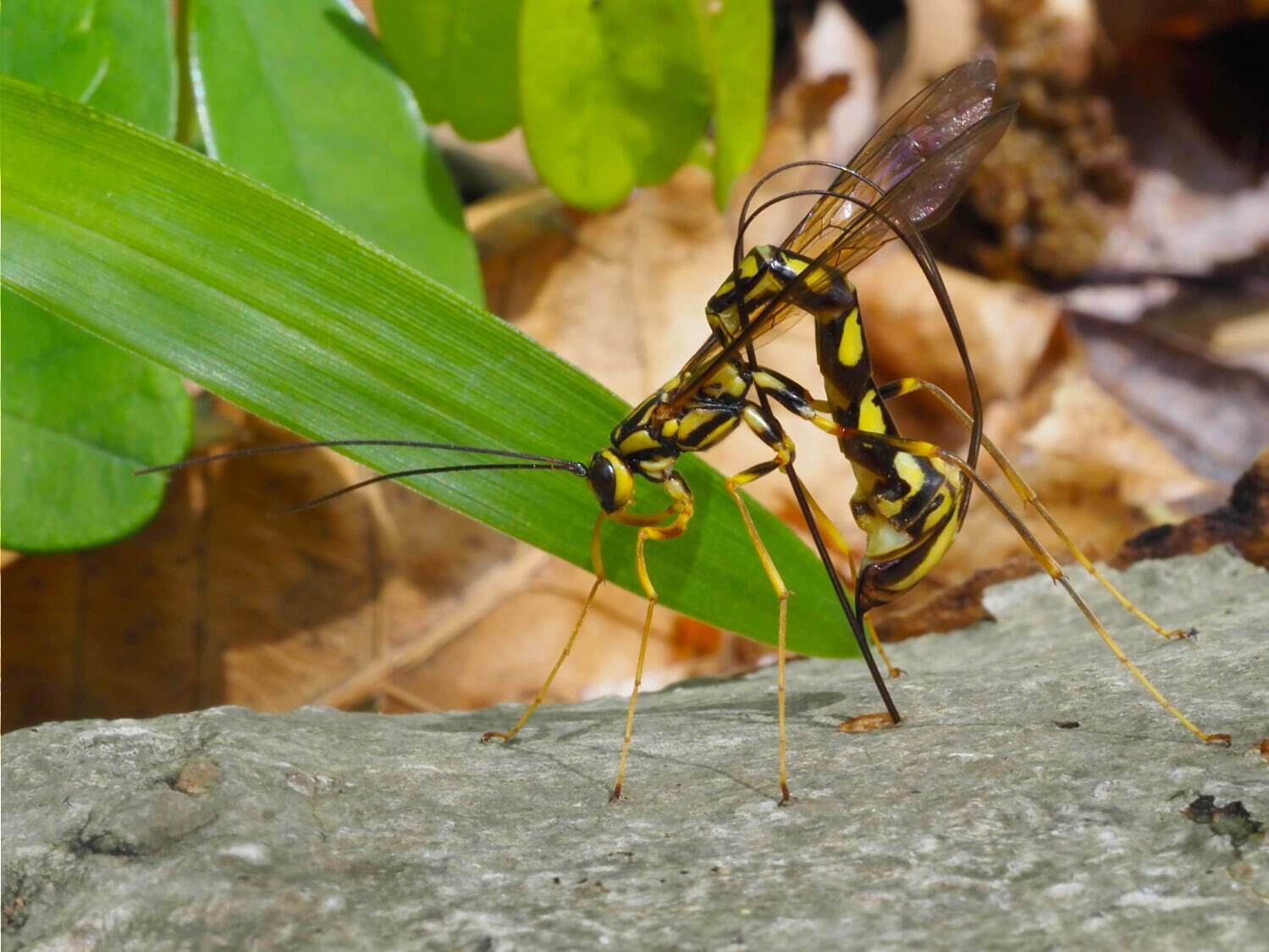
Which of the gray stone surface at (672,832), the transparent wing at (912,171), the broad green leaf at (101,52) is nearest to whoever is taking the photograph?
the gray stone surface at (672,832)

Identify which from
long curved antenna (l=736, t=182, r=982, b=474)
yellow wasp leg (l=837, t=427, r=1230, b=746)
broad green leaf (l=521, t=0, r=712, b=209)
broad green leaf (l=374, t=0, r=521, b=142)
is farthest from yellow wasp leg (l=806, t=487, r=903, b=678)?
broad green leaf (l=374, t=0, r=521, b=142)

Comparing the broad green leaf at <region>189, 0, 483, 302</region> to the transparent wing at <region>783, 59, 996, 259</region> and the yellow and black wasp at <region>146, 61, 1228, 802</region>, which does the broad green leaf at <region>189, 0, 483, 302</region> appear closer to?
the yellow and black wasp at <region>146, 61, 1228, 802</region>

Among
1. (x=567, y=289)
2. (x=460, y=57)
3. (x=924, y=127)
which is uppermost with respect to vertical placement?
(x=567, y=289)

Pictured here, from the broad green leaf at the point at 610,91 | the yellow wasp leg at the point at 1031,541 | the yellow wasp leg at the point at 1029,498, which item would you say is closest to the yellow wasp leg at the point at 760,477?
the yellow wasp leg at the point at 1031,541

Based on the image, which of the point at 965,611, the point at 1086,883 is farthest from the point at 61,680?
the point at 1086,883

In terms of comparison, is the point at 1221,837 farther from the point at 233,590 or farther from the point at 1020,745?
the point at 233,590

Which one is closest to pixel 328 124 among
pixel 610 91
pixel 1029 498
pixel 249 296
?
pixel 610 91

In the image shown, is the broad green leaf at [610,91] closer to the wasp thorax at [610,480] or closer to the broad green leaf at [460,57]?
the broad green leaf at [460,57]

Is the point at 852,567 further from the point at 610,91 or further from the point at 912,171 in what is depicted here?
the point at 610,91
